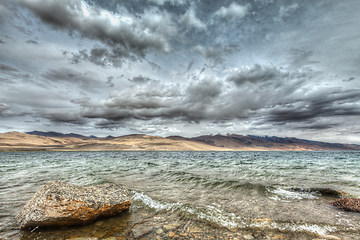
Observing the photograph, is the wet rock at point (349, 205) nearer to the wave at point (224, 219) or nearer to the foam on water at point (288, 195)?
the foam on water at point (288, 195)

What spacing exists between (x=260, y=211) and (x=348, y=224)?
2513 mm

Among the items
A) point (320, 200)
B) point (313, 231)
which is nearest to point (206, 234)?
point (313, 231)

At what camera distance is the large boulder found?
454 centimetres

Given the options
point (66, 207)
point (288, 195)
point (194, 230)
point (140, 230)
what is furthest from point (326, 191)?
point (66, 207)

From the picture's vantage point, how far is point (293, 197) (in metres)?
8.05

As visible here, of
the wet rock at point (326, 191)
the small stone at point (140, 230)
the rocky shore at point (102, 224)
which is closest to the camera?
the rocky shore at point (102, 224)

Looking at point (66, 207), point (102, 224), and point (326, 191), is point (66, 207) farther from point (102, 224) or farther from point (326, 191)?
point (326, 191)

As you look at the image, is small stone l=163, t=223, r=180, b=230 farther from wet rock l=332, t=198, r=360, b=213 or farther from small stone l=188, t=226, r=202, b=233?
wet rock l=332, t=198, r=360, b=213

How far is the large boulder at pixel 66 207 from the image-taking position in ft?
14.9

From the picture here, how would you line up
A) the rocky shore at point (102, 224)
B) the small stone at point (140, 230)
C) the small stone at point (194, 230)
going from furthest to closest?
the small stone at point (194, 230), the small stone at point (140, 230), the rocky shore at point (102, 224)

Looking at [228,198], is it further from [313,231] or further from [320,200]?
[320,200]

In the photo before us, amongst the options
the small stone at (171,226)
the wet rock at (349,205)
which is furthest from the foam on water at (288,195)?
the small stone at (171,226)

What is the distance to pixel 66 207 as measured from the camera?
15.5 feet

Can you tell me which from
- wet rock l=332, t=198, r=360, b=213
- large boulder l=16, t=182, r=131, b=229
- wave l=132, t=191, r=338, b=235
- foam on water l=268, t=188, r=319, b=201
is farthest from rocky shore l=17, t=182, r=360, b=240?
foam on water l=268, t=188, r=319, b=201
